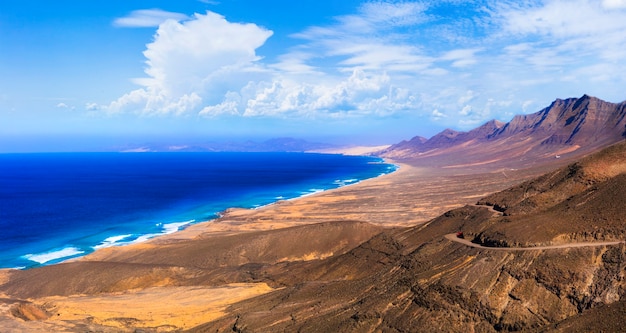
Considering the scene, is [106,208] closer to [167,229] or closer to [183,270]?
[167,229]

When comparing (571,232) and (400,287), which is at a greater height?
(571,232)

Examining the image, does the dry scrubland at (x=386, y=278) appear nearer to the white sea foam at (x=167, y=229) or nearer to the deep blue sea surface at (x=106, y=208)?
the white sea foam at (x=167, y=229)

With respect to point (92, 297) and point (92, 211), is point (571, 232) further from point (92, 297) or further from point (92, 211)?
point (92, 211)

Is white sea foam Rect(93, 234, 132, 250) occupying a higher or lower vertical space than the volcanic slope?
lower

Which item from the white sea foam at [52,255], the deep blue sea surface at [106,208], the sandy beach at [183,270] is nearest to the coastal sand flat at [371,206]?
the sandy beach at [183,270]

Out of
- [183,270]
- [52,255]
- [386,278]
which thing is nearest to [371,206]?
[183,270]

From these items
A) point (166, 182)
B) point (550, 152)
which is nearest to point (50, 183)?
point (166, 182)

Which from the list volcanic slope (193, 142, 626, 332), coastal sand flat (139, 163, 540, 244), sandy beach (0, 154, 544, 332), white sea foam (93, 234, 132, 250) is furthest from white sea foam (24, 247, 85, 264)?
volcanic slope (193, 142, 626, 332)

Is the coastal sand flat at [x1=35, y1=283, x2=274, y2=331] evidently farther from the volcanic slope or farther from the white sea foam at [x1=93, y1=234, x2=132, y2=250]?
the white sea foam at [x1=93, y1=234, x2=132, y2=250]
